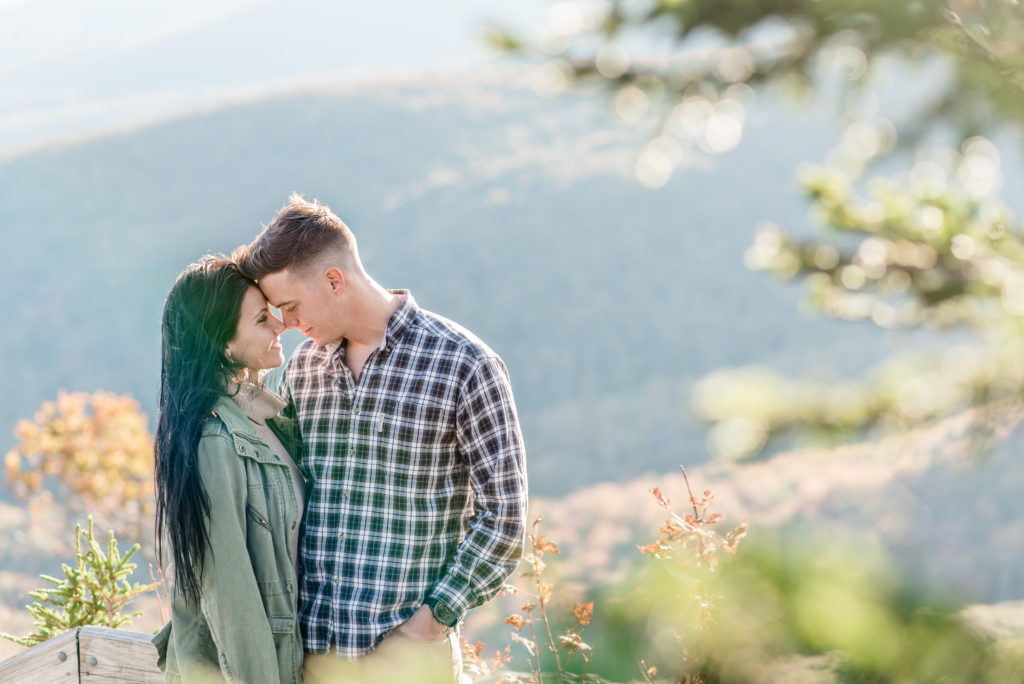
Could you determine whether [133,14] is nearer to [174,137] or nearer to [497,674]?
[174,137]

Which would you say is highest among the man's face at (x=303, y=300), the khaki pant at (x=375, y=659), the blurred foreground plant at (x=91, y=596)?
the man's face at (x=303, y=300)

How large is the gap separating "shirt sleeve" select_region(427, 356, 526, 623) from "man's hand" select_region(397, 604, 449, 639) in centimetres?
3

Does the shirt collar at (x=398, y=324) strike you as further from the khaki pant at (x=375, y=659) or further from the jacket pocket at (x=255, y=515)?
the khaki pant at (x=375, y=659)

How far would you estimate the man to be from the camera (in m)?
2.50

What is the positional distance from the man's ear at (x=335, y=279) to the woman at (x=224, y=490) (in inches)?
7.0

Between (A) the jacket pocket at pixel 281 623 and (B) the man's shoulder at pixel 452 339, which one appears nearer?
(A) the jacket pocket at pixel 281 623

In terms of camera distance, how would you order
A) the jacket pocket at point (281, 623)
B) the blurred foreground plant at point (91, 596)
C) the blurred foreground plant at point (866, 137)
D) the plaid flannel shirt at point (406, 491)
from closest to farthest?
the blurred foreground plant at point (866, 137), the jacket pocket at point (281, 623), the plaid flannel shirt at point (406, 491), the blurred foreground plant at point (91, 596)

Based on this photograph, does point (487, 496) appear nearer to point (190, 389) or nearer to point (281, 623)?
point (281, 623)

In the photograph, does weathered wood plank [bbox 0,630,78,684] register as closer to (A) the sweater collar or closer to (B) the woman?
(B) the woman

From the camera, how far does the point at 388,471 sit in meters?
2.54

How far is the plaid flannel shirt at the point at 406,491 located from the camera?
2506 mm

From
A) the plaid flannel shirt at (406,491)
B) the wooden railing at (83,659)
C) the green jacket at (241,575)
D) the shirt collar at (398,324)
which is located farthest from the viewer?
the wooden railing at (83,659)

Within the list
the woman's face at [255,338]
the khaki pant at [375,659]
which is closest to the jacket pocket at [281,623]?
the khaki pant at [375,659]

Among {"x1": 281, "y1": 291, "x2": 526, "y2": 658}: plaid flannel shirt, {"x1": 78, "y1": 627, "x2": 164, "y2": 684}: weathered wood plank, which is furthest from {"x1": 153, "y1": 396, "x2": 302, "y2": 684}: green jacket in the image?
{"x1": 78, "y1": 627, "x2": 164, "y2": 684}: weathered wood plank
